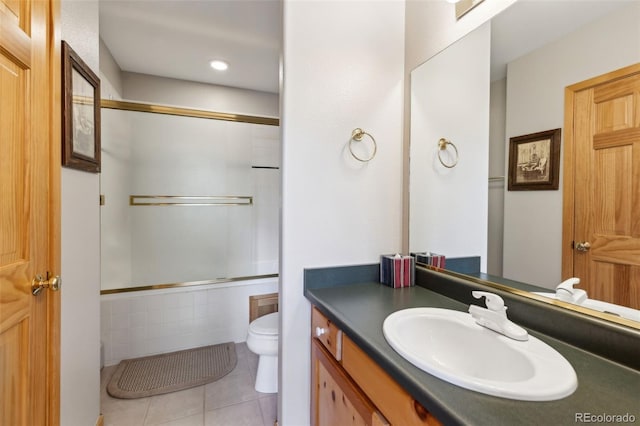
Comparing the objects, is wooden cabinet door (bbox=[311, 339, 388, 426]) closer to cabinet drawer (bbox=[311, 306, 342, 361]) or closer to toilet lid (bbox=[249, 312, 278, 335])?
cabinet drawer (bbox=[311, 306, 342, 361])

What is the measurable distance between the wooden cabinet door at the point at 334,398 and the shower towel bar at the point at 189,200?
1.86m

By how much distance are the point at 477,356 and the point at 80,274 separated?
163 centimetres

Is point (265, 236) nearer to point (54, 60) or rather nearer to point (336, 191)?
point (336, 191)

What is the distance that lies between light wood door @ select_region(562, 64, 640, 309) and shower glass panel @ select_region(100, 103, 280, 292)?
Answer: 1.73 metres

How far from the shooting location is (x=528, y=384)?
23.7 inches

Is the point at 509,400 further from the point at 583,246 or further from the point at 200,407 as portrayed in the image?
the point at 200,407

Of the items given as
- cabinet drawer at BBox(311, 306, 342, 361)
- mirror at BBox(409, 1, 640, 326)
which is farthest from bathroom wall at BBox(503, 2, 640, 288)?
cabinet drawer at BBox(311, 306, 342, 361)

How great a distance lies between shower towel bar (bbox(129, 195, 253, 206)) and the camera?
2459 millimetres

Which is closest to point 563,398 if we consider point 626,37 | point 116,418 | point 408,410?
point 408,410

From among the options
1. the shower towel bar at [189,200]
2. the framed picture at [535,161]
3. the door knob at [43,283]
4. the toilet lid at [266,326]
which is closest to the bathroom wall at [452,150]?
the framed picture at [535,161]

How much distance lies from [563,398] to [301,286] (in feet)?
3.13

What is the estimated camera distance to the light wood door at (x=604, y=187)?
723 millimetres

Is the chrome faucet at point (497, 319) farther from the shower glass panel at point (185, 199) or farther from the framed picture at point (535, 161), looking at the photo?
the shower glass panel at point (185, 199)

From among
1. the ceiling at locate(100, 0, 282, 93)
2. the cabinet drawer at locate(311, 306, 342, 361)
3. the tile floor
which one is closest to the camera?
the cabinet drawer at locate(311, 306, 342, 361)
